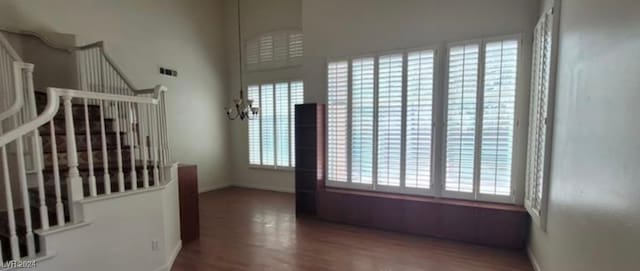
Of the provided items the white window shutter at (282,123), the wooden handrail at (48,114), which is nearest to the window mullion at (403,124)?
the white window shutter at (282,123)

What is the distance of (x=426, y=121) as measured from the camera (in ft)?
12.9

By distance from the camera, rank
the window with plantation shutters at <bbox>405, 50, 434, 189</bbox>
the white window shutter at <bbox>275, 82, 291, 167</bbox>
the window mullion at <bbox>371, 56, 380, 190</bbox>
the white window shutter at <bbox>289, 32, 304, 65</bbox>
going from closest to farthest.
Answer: the window with plantation shutters at <bbox>405, 50, 434, 189</bbox>, the window mullion at <bbox>371, 56, 380, 190</bbox>, the white window shutter at <bbox>289, 32, 304, 65</bbox>, the white window shutter at <bbox>275, 82, 291, 167</bbox>

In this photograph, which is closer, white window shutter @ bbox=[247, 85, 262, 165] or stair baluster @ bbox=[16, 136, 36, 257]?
stair baluster @ bbox=[16, 136, 36, 257]

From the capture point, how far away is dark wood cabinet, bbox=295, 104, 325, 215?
4633 millimetres

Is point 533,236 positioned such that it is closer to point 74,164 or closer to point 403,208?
point 403,208

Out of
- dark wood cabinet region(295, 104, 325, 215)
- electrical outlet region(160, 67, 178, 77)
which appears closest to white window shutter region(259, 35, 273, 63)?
electrical outlet region(160, 67, 178, 77)

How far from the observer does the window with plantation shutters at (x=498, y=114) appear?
11.2 feet

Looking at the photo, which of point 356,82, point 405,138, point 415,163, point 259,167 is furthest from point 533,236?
point 259,167

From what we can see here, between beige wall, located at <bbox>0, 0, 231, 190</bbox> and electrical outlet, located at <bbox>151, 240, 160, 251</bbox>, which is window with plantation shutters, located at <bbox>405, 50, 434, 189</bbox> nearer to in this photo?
electrical outlet, located at <bbox>151, 240, 160, 251</bbox>

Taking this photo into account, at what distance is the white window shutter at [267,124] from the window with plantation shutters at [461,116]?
4.02 metres

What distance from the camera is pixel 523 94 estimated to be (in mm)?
3389

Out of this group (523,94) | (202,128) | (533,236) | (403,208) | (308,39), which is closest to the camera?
→ (533,236)

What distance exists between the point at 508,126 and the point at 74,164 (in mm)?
4530

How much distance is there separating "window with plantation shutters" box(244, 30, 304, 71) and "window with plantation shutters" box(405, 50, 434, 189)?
2986 millimetres
